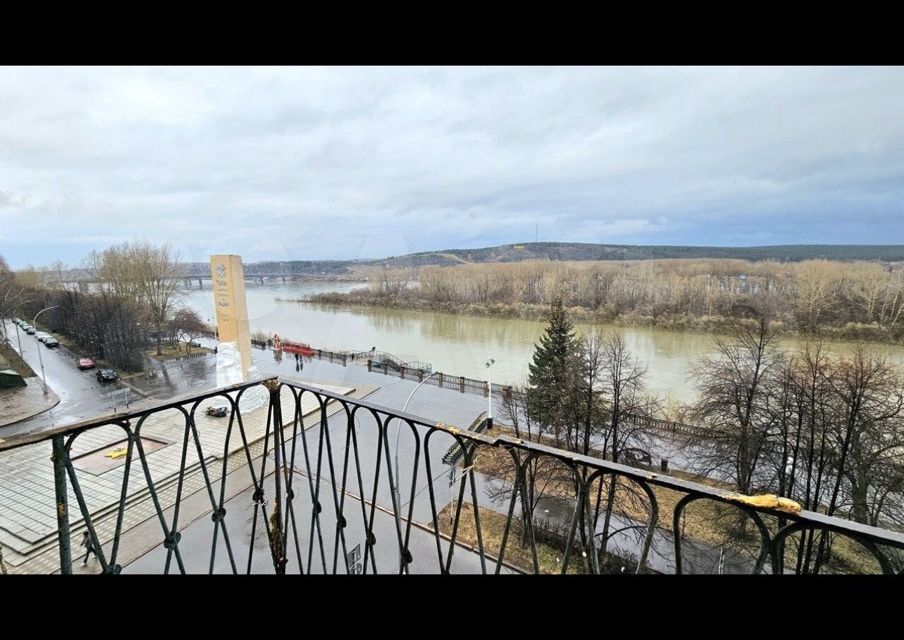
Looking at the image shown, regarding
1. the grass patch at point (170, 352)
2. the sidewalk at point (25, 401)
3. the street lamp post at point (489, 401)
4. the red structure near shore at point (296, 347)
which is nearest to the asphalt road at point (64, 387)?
the sidewalk at point (25, 401)

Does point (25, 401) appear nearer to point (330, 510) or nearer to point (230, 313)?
point (230, 313)

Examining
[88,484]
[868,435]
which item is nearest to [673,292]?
[868,435]

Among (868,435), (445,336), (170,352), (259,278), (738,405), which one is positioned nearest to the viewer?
(170,352)

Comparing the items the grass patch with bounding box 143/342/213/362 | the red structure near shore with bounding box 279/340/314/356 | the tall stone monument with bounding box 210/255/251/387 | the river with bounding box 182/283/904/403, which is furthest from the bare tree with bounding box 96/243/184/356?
the red structure near shore with bounding box 279/340/314/356

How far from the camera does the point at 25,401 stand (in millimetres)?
3547

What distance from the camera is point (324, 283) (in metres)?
5.64

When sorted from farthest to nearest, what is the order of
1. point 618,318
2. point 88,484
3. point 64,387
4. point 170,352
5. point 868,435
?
point 618,318, point 868,435, point 170,352, point 64,387, point 88,484

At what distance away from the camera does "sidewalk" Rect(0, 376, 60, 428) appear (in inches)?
134

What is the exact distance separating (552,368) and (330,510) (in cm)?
528

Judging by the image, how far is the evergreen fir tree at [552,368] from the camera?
25.4ft

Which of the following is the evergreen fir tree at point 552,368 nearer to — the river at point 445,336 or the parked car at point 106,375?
the river at point 445,336

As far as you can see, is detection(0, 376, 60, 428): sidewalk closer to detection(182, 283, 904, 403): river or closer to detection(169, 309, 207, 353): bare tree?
detection(169, 309, 207, 353): bare tree

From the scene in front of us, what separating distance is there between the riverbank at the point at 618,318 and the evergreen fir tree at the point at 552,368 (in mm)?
455

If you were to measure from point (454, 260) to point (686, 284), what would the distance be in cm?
489
